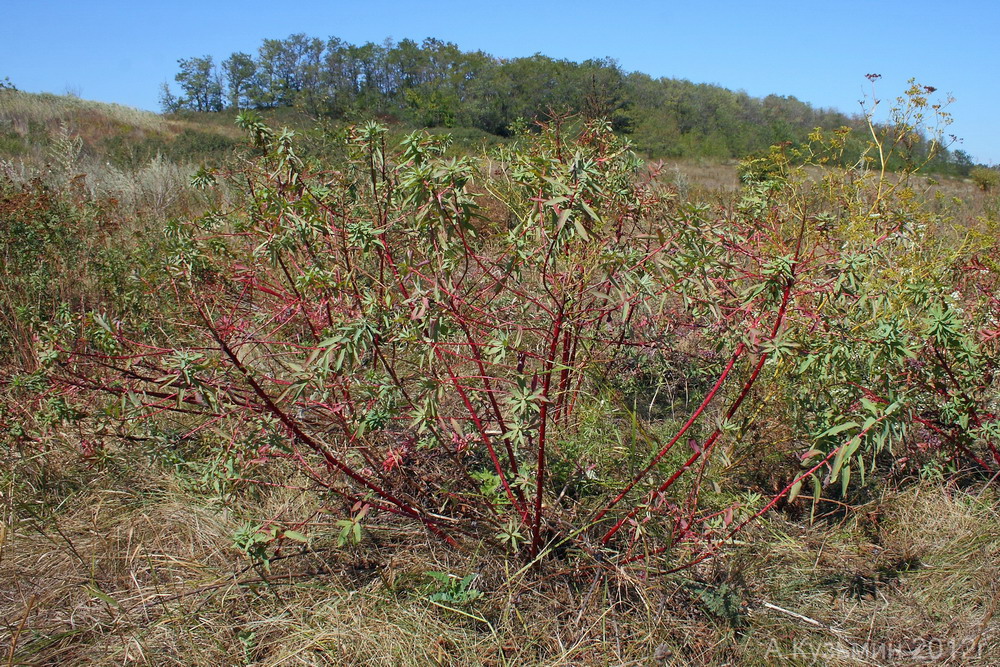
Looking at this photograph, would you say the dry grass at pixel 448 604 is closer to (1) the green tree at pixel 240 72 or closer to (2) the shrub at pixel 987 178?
(2) the shrub at pixel 987 178

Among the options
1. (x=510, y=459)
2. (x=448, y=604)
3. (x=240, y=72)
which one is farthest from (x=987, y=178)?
(x=240, y=72)

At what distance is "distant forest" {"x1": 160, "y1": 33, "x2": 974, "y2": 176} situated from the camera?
65.2ft

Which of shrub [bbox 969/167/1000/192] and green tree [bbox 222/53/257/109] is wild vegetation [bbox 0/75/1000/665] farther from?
green tree [bbox 222/53/257/109]

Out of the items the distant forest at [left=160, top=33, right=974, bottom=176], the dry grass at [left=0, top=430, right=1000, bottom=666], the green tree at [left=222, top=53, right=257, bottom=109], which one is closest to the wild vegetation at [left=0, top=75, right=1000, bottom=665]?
the dry grass at [left=0, top=430, right=1000, bottom=666]

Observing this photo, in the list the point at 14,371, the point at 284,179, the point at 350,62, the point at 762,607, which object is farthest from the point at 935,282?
the point at 350,62

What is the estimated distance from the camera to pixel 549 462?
232cm

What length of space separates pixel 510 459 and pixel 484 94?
81.6 feet

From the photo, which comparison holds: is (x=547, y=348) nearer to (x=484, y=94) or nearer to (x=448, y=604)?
(x=448, y=604)

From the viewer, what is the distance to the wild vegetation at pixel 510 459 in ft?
5.26

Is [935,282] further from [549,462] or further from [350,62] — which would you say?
[350,62]

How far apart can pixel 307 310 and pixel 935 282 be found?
→ 206 cm

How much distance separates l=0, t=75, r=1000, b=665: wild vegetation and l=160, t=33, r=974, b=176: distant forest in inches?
373

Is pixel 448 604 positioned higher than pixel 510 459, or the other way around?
pixel 510 459

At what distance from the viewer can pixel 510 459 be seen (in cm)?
184
